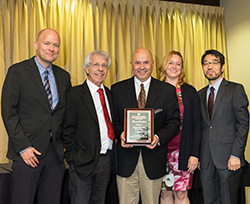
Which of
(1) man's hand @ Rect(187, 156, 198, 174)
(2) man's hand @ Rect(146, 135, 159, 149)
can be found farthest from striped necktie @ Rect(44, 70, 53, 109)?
(1) man's hand @ Rect(187, 156, 198, 174)

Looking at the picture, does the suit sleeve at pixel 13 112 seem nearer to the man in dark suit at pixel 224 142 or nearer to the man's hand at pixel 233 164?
the man in dark suit at pixel 224 142

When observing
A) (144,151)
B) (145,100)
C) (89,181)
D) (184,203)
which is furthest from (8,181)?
(184,203)

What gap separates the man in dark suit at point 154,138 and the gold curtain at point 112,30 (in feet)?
5.40

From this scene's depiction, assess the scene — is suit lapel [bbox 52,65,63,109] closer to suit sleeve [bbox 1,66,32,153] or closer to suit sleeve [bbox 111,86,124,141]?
suit sleeve [bbox 1,66,32,153]

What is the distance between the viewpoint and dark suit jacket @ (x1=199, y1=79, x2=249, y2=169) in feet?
8.39

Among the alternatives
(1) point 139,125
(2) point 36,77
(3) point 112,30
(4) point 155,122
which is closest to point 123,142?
(1) point 139,125

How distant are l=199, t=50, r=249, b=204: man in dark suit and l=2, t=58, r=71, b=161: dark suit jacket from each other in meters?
1.38

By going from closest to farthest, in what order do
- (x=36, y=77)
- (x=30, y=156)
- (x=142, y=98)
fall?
(x=30, y=156) → (x=36, y=77) → (x=142, y=98)

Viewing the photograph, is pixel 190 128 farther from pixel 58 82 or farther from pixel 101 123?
pixel 58 82

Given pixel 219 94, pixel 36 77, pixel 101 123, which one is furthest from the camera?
pixel 219 94

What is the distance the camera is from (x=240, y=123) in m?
2.56

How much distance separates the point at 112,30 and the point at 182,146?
2.28 metres

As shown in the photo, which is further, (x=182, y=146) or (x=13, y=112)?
(x=182, y=146)

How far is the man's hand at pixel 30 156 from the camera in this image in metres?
2.07
